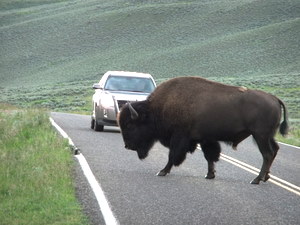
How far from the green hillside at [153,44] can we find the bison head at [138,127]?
52.3 metres

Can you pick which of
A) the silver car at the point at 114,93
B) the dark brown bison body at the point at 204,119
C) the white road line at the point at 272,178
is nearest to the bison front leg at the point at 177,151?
the dark brown bison body at the point at 204,119

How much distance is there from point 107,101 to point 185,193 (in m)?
10.4

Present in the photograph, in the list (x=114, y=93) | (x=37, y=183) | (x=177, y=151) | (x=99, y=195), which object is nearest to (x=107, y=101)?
(x=114, y=93)

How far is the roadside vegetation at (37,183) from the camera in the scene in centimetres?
749

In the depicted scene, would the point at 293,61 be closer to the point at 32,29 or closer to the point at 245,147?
the point at 32,29

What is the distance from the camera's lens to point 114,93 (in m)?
20.0

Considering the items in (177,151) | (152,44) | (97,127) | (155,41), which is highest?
(177,151)

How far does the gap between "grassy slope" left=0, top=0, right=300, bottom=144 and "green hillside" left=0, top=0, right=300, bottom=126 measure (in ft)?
0.45

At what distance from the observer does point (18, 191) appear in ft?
29.6

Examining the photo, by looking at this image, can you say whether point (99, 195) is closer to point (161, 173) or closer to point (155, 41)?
point (161, 173)

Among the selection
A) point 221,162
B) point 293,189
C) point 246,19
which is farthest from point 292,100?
point 246,19

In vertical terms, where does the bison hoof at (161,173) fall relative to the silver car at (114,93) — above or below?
above

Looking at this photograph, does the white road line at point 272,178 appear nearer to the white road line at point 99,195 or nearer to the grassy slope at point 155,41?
the white road line at point 99,195

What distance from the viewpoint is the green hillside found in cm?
8444
